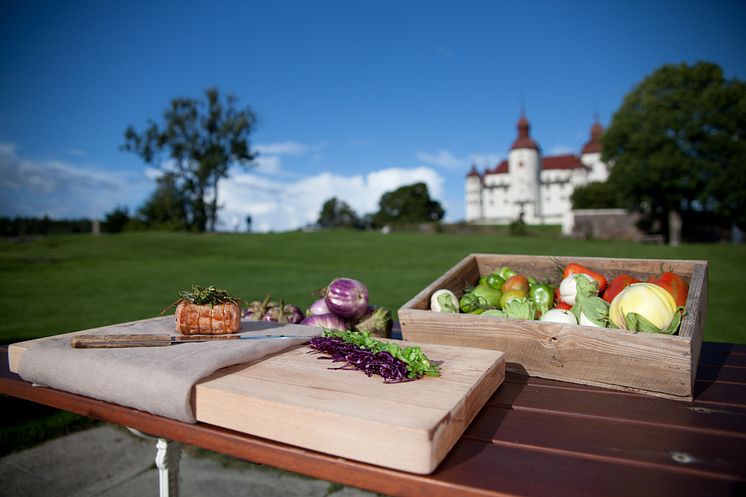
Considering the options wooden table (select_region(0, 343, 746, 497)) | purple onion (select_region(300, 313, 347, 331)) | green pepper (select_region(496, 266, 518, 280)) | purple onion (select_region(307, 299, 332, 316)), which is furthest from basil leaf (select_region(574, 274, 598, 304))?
purple onion (select_region(307, 299, 332, 316))

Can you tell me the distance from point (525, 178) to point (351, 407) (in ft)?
308

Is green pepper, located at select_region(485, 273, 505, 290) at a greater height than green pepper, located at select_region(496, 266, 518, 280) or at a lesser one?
lesser

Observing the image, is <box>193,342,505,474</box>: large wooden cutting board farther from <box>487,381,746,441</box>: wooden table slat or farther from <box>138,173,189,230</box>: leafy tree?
<box>138,173,189,230</box>: leafy tree

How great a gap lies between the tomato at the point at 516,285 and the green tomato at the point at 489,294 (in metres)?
0.05

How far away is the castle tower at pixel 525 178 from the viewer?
8944cm

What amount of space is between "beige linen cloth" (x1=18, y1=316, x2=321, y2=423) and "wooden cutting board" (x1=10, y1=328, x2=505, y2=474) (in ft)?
0.15

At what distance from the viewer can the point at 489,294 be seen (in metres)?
2.61

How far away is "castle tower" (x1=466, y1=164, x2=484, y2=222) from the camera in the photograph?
3971 inches

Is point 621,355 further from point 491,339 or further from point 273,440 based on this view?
point 273,440

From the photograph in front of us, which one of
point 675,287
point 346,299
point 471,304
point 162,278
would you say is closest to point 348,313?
point 346,299

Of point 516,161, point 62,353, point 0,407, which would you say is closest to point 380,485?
point 62,353

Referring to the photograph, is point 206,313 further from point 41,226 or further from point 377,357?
point 41,226

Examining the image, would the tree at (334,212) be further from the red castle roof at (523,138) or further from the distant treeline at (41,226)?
the distant treeline at (41,226)

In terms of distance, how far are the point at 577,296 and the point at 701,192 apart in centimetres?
4537
